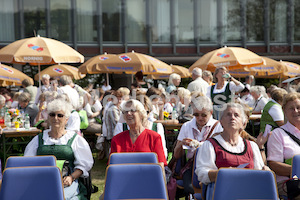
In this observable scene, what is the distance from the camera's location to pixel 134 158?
443 centimetres

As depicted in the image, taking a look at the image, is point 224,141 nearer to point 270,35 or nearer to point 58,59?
point 58,59

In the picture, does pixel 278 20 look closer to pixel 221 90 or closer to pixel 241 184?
pixel 221 90

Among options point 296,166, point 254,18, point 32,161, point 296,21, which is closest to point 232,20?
point 254,18

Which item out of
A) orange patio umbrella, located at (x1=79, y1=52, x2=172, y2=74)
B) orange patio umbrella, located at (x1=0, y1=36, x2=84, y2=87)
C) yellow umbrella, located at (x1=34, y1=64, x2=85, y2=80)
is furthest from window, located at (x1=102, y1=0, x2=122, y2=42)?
orange patio umbrella, located at (x1=0, y1=36, x2=84, y2=87)

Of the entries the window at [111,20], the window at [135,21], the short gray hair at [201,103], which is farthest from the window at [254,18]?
the short gray hair at [201,103]

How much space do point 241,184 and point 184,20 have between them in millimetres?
21791

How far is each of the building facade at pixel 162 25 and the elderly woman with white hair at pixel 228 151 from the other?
1927 cm

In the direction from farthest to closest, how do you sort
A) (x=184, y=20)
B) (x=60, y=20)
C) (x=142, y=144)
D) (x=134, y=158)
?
(x=184, y=20) → (x=60, y=20) → (x=142, y=144) → (x=134, y=158)

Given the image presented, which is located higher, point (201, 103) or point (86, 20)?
point (86, 20)

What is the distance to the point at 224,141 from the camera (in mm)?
4281

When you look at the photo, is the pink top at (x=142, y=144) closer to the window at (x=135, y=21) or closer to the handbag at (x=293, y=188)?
the handbag at (x=293, y=188)

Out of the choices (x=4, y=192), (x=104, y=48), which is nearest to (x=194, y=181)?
(x=4, y=192)

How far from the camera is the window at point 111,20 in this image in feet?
77.8

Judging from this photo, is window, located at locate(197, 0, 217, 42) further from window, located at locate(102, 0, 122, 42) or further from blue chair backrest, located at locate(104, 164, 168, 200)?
blue chair backrest, located at locate(104, 164, 168, 200)
